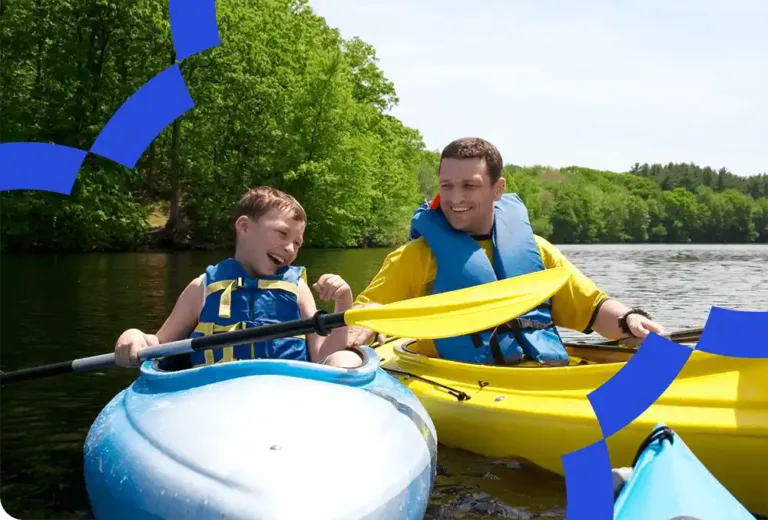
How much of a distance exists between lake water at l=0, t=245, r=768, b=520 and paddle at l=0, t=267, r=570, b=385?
2.72 ft

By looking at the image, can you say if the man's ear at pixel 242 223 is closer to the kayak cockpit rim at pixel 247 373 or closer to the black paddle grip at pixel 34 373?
the kayak cockpit rim at pixel 247 373

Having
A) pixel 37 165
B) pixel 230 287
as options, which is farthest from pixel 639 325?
pixel 37 165

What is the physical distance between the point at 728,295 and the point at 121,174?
16208 mm

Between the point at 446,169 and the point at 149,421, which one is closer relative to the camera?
the point at 149,421

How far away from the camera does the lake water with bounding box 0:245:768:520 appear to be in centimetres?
345

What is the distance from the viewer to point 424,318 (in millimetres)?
3033

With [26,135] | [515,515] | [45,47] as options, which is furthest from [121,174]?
[515,515]

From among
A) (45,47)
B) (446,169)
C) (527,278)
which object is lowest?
(527,278)

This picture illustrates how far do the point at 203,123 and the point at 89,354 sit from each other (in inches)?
746

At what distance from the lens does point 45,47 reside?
22391mm

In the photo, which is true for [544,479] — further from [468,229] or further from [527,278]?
[468,229]

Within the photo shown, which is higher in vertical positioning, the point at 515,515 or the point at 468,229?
the point at 468,229

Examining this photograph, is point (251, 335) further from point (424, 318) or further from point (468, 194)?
point (468, 194)

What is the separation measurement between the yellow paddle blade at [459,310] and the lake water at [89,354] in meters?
0.83
